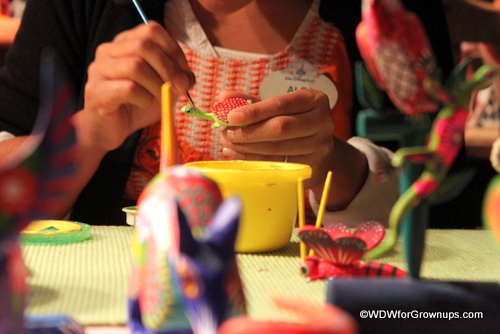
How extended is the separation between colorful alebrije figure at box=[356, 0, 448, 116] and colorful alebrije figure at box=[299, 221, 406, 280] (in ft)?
0.40

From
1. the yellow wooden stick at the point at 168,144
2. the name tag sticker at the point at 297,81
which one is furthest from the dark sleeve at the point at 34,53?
the yellow wooden stick at the point at 168,144

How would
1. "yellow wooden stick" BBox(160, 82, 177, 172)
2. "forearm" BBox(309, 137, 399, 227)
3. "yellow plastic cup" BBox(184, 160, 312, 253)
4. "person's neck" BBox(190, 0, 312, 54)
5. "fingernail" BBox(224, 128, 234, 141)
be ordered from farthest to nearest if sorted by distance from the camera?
"person's neck" BBox(190, 0, 312, 54) → "forearm" BBox(309, 137, 399, 227) → "fingernail" BBox(224, 128, 234, 141) → "yellow plastic cup" BBox(184, 160, 312, 253) → "yellow wooden stick" BBox(160, 82, 177, 172)

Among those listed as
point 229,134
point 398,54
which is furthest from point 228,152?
point 398,54

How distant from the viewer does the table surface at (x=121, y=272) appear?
1.11 feet

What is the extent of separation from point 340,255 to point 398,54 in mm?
160

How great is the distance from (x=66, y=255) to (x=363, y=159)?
1.46 feet

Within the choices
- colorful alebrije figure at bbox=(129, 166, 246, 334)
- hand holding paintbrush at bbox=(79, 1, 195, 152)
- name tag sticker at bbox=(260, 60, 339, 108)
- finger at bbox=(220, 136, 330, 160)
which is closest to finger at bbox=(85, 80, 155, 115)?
hand holding paintbrush at bbox=(79, 1, 195, 152)

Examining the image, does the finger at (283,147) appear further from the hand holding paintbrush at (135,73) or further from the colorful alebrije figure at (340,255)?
the colorful alebrije figure at (340,255)

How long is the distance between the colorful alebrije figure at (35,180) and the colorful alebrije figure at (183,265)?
0.04 m

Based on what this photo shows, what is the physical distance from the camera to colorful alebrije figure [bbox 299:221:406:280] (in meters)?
0.37

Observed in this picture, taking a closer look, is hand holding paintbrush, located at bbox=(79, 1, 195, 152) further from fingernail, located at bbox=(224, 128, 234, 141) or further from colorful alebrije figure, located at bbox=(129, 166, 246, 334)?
colorful alebrije figure, located at bbox=(129, 166, 246, 334)

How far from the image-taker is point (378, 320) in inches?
11.7

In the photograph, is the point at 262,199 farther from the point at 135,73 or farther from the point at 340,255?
the point at 135,73

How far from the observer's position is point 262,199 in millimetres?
478
